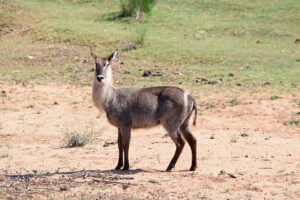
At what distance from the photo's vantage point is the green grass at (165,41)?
15.4 m

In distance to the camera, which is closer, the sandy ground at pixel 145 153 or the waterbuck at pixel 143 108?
the sandy ground at pixel 145 153

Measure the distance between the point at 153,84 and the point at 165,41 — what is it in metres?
4.40

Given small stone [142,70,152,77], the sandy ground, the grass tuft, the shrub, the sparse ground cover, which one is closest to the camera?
the sandy ground

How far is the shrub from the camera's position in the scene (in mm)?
20938

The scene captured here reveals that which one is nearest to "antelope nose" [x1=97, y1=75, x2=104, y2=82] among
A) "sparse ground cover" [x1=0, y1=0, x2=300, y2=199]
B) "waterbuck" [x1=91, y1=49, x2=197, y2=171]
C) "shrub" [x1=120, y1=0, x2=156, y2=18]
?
"waterbuck" [x1=91, y1=49, x2=197, y2=171]

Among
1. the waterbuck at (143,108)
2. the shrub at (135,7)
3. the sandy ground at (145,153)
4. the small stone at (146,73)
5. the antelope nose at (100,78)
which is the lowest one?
the sandy ground at (145,153)

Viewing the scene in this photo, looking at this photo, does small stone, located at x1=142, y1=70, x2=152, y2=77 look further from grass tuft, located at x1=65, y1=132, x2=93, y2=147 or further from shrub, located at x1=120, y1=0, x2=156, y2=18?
grass tuft, located at x1=65, y1=132, x2=93, y2=147

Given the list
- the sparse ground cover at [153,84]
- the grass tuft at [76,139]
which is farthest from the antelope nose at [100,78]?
the grass tuft at [76,139]

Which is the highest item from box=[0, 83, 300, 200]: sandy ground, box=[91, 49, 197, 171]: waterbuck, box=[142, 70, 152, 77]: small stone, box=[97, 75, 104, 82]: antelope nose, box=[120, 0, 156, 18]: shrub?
box=[120, 0, 156, 18]: shrub

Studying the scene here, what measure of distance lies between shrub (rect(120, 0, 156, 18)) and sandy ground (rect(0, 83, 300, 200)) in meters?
7.78

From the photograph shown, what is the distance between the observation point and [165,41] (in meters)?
18.5

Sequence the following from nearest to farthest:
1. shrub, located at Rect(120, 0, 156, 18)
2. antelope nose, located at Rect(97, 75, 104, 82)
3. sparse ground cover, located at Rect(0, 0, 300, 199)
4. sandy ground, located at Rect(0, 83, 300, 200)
A: 1. sandy ground, located at Rect(0, 83, 300, 200)
2. sparse ground cover, located at Rect(0, 0, 300, 199)
3. antelope nose, located at Rect(97, 75, 104, 82)
4. shrub, located at Rect(120, 0, 156, 18)

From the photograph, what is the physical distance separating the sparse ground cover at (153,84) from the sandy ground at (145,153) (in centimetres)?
2

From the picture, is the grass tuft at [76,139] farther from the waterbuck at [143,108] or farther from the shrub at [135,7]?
the shrub at [135,7]
